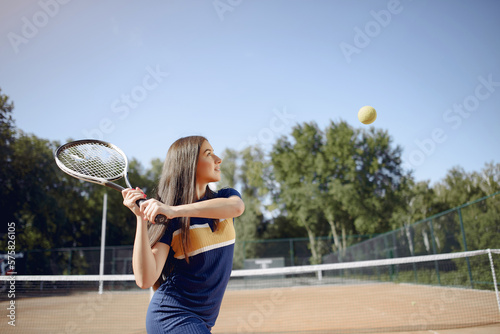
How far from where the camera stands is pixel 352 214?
3159 cm

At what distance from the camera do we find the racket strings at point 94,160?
2771 millimetres

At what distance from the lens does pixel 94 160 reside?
2.94 m

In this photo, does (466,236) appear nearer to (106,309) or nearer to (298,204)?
(106,309)

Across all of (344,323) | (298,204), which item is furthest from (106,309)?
(298,204)

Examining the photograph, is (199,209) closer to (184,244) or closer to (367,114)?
(184,244)

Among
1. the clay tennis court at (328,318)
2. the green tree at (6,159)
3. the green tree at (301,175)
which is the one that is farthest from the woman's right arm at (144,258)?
the green tree at (301,175)

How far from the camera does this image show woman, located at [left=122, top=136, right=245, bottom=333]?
1661 mm

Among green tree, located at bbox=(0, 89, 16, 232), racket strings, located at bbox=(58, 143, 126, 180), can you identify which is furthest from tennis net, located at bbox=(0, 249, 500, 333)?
green tree, located at bbox=(0, 89, 16, 232)

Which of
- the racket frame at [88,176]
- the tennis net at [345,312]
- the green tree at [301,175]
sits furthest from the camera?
the green tree at [301,175]

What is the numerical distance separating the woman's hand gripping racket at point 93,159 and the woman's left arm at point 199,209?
Result: 1120 mm

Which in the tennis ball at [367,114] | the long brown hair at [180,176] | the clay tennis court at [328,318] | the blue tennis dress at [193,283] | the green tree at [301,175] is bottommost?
the clay tennis court at [328,318]

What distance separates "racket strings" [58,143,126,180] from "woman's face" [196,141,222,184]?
43.6 inches

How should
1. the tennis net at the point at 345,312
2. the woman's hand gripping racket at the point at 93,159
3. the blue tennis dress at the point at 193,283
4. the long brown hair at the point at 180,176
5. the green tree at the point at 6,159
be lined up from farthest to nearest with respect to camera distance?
1. the green tree at the point at 6,159
2. the tennis net at the point at 345,312
3. the woman's hand gripping racket at the point at 93,159
4. the long brown hair at the point at 180,176
5. the blue tennis dress at the point at 193,283

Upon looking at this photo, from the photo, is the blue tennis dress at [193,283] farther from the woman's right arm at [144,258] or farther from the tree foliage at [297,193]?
the tree foliage at [297,193]
